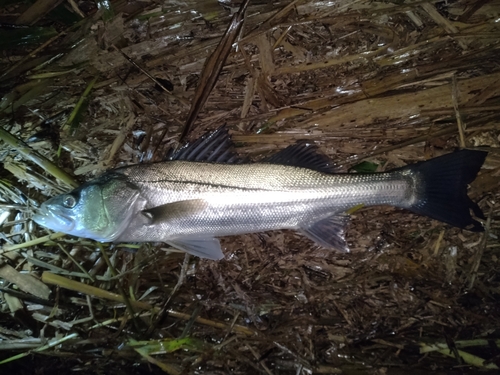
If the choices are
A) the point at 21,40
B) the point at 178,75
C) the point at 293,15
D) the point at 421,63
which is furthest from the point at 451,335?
the point at 21,40

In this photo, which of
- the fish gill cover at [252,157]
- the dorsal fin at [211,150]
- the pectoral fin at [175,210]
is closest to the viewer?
the pectoral fin at [175,210]

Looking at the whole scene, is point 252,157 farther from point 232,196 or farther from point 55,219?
point 55,219

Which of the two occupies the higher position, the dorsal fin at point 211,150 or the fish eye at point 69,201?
the fish eye at point 69,201

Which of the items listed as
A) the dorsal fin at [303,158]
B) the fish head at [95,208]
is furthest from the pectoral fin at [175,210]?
the dorsal fin at [303,158]

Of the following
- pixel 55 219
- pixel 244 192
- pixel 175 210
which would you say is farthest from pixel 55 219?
pixel 244 192

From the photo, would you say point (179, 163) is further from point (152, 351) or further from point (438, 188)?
point (438, 188)

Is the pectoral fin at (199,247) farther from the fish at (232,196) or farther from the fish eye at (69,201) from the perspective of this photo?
the fish eye at (69,201)
